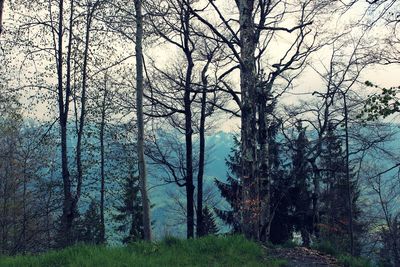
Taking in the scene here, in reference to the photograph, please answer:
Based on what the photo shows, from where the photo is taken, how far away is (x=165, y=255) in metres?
7.32

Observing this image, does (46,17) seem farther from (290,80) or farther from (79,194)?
(290,80)

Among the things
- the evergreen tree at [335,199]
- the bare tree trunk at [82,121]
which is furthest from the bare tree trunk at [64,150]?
the evergreen tree at [335,199]

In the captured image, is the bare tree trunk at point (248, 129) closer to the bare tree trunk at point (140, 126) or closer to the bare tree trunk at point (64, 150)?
the bare tree trunk at point (140, 126)

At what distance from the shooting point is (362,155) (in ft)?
Result: 67.0

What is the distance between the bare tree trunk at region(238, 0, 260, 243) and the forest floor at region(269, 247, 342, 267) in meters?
1.74

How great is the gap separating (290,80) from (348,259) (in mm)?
11944

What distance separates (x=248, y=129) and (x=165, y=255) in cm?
436

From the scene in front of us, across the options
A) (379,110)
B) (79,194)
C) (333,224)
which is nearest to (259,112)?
(379,110)

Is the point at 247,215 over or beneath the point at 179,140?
beneath

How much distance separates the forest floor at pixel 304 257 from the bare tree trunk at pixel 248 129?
1737 mm

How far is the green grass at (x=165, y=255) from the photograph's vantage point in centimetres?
683

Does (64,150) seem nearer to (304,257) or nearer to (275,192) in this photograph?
(304,257)

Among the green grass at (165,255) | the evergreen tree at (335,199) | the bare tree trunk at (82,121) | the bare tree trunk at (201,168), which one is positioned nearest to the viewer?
the green grass at (165,255)

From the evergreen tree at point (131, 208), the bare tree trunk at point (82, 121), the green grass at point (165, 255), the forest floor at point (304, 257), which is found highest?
the bare tree trunk at point (82, 121)
